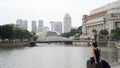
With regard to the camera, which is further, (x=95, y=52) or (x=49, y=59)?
(x=49, y=59)

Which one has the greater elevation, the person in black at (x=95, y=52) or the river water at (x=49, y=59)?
the person in black at (x=95, y=52)

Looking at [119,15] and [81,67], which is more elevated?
[119,15]

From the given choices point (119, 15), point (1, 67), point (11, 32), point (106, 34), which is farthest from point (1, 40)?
point (1, 67)

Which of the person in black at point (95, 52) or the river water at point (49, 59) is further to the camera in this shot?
the river water at point (49, 59)

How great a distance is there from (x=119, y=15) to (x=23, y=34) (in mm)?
50442

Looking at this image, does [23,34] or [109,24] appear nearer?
[23,34]

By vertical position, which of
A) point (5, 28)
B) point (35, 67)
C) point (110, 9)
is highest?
point (110, 9)

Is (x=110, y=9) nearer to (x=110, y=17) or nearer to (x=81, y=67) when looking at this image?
(x=110, y=17)

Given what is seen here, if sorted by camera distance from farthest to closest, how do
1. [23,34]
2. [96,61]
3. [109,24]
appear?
1. [109,24]
2. [23,34]
3. [96,61]

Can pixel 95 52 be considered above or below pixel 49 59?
above

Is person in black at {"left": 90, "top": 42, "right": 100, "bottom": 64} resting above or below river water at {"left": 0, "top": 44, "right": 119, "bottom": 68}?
above

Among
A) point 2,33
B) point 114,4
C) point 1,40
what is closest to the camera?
point 2,33

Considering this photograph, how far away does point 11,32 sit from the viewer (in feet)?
451

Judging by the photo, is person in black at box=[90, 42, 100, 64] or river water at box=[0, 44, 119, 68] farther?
river water at box=[0, 44, 119, 68]
